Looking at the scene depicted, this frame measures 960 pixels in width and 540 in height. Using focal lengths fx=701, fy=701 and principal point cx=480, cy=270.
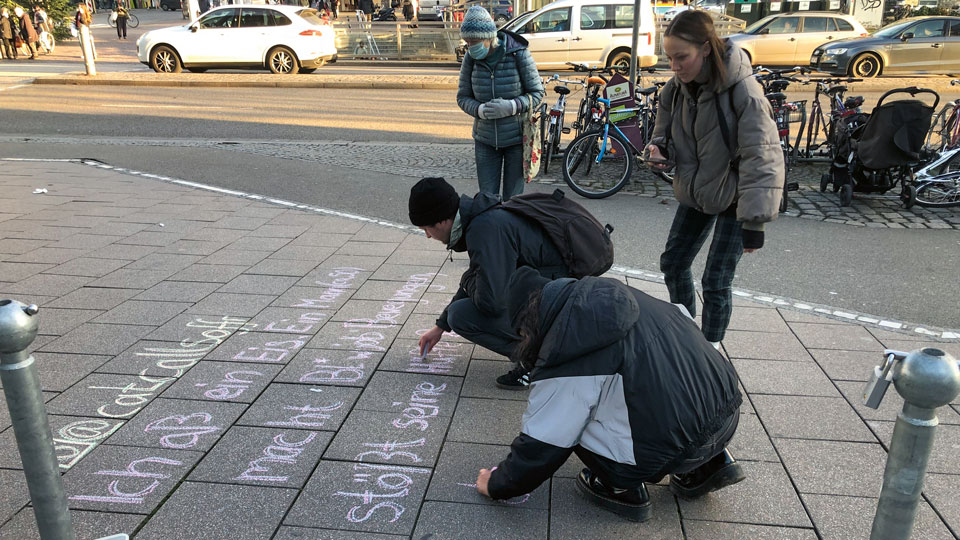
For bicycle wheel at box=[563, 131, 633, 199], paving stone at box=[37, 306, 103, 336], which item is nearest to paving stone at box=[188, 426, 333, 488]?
paving stone at box=[37, 306, 103, 336]

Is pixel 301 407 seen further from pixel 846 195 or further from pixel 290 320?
pixel 846 195

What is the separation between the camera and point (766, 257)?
5543 millimetres

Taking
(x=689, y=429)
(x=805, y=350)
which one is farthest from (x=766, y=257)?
(x=689, y=429)

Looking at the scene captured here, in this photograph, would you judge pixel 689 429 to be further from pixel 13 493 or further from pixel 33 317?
pixel 13 493

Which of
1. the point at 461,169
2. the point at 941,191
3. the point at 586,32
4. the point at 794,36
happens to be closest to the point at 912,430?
the point at 941,191

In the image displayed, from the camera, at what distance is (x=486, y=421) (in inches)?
122

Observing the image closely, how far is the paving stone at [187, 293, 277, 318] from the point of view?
4.29 metres

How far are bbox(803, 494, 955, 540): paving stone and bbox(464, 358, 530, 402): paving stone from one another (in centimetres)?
123

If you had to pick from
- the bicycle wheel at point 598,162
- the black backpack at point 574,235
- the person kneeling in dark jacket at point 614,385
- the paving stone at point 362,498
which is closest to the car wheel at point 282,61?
the bicycle wheel at point 598,162

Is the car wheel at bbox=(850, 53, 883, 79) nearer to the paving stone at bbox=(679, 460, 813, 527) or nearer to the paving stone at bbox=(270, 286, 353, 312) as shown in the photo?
the paving stone at bbox=(270, 286, 353, 312)

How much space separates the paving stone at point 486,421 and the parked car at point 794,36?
17.1 m

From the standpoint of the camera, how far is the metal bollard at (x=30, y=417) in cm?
175

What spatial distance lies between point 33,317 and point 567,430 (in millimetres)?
1519

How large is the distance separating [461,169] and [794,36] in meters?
13.1
